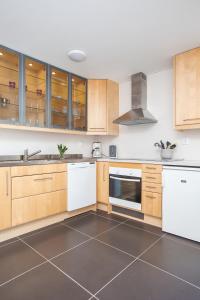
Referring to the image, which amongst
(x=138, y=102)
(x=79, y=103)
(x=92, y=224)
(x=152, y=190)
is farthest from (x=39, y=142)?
(x=152, y=190)

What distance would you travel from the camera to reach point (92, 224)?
241 cm

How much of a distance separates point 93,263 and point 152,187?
3.86ft

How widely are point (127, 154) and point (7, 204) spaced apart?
212 centimetres

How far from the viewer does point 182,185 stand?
2.01 m

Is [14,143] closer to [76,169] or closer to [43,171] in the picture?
[43,171]

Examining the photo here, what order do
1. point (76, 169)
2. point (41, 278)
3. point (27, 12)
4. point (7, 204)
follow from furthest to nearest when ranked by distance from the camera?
point (76, 169) → point (7, 204) → point (27, 12) → point (41, 278)

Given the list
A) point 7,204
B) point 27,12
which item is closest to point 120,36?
point 27,12

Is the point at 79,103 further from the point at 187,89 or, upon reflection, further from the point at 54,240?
the point at 54,240

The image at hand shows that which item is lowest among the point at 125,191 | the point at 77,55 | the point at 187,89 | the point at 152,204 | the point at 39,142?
the point at 152,204

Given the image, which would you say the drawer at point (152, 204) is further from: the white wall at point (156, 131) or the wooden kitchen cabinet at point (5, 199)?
the wooden kitchen cabinet at point (5, 199)

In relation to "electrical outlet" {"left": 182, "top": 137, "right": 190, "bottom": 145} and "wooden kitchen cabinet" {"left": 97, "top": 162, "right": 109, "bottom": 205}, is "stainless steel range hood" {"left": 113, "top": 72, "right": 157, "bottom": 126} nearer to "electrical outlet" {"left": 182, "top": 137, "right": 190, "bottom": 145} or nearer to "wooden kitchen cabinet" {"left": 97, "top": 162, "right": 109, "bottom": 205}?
"electrical outlet" {"left": 182, "top": 137, "right": 190, "bottom": 145}

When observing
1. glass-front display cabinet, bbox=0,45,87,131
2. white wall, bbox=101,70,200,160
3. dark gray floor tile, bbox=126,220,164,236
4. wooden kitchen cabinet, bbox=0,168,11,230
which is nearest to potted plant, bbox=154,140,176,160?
white wall, bbox=101,70,200,160

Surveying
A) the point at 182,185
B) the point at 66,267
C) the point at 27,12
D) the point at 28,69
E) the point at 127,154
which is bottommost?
the point at 66,267

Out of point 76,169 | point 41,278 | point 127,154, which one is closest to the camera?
point 41,278
